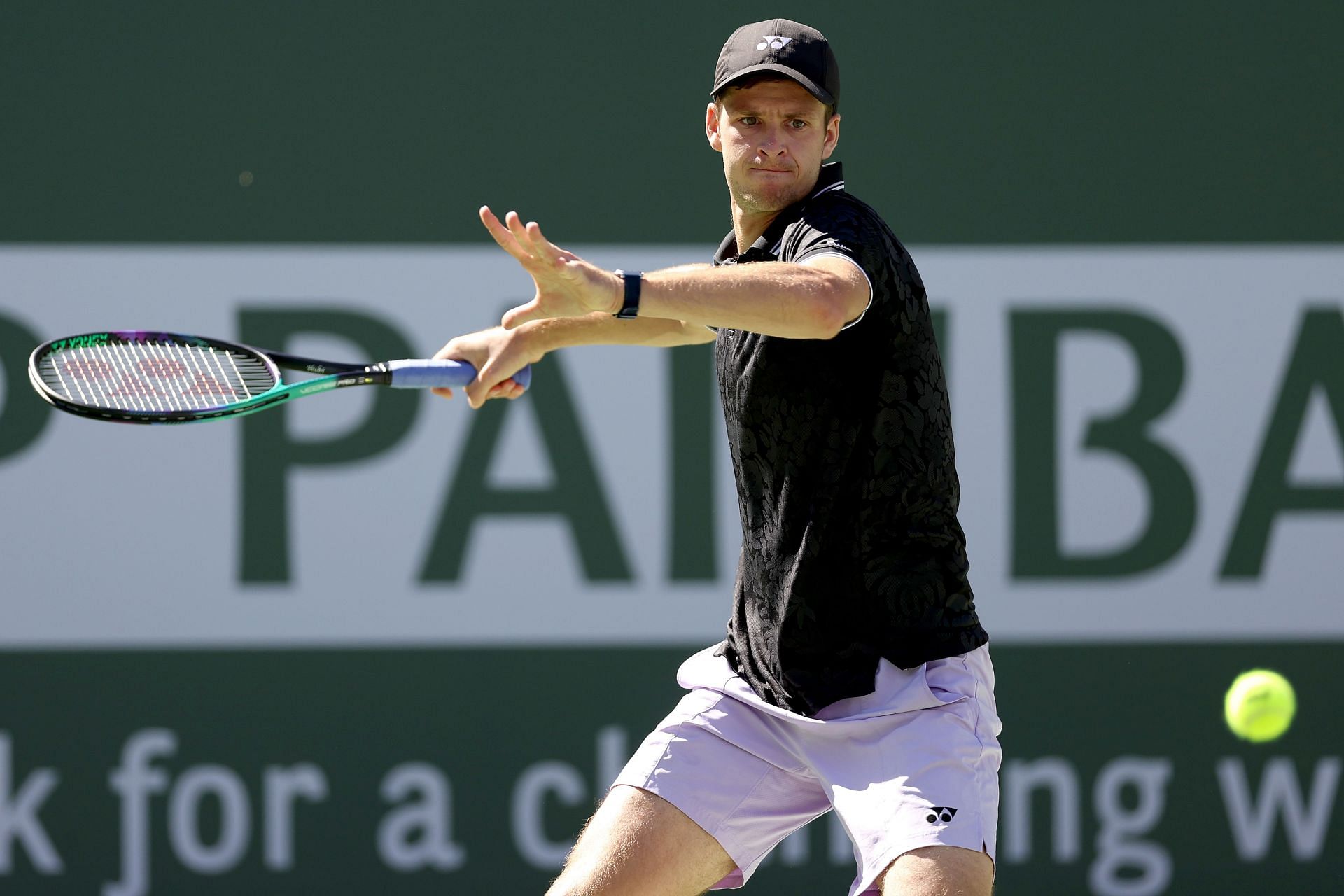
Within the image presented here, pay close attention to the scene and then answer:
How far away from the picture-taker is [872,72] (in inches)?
161

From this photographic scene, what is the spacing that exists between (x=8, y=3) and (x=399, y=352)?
122 centimetres

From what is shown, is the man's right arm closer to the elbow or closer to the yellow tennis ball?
the elbow

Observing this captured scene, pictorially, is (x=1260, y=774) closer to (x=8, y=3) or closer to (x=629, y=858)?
(x=629, y=858)

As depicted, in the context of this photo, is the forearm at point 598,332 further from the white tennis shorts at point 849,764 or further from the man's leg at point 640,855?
the man's leg at point 640,855

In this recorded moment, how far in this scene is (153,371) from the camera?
271 cm

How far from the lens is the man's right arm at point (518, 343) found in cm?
261

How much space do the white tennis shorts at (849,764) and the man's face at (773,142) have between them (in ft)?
2.35

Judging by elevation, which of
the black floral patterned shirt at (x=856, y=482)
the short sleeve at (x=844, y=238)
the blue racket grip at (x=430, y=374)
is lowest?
the black floral patterned shirt at (x=856, y=482)

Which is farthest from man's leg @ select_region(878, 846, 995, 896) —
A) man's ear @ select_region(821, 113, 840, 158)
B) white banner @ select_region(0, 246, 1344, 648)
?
white banner @ select_region(0, 246, 1344, 648)

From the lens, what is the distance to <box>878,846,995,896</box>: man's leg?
88.9 inches

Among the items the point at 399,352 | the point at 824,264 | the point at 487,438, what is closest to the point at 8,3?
the point at 399,352

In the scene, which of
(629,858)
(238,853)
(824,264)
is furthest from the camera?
(238,853)

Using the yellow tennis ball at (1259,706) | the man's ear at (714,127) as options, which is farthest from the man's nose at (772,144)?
the yellow tennis ball at (1259,706)

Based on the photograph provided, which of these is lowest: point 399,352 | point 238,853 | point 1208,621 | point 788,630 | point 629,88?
point 238,853
